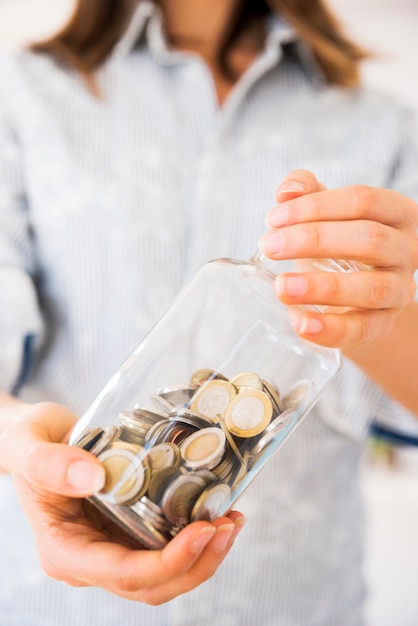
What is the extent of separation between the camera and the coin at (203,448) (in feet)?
1.21

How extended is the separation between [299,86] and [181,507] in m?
0.57

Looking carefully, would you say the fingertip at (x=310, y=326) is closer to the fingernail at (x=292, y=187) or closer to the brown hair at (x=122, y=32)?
the fingernail at (x=292, y=187)

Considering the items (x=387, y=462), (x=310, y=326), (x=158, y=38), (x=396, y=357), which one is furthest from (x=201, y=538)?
(x=387, y=462)

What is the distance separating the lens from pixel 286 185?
397mm

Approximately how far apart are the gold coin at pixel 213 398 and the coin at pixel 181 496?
37 mm

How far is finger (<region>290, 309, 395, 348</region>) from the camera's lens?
38 cm

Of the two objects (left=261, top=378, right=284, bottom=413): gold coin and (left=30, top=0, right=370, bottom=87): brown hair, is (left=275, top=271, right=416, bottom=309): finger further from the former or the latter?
(left=30, top=0, right=370, bottom=87): brown hair

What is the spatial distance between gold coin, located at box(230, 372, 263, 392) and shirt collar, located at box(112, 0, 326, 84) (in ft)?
1.58

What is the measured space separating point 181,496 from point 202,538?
1.0 inches

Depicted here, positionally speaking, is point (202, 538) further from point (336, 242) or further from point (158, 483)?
point (336, 242)

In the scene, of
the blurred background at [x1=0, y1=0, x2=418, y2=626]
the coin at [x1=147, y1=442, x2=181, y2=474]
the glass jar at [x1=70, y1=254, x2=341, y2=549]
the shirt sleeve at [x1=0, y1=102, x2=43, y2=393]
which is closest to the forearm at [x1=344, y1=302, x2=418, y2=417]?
the glass jar at [x1=70, y1=254, x2=341, y2=549]

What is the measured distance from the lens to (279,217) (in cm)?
38

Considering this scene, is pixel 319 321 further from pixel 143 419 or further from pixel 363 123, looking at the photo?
pixel 363 123

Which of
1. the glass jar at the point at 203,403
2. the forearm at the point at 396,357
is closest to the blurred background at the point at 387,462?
the forearm at the point at 396,357
